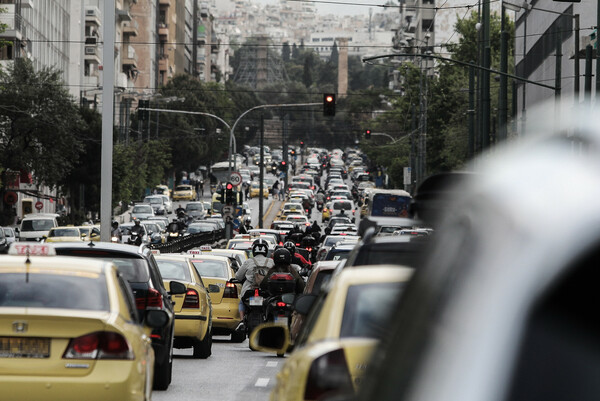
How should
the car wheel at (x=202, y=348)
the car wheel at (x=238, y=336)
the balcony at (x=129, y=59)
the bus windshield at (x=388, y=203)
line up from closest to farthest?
the car wheel at (x=202, y=348), the car wheel at (x=238, y=336), the bus windshield at (x=388, y=203), the balcony at (x=129, y=59)

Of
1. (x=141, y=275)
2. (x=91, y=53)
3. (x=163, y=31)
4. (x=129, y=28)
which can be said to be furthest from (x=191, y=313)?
(x=163, y=31)

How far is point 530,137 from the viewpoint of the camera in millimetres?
1820

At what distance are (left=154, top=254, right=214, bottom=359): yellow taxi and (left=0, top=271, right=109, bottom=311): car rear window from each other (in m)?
8.94

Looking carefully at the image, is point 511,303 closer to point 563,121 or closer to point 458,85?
point 563,121

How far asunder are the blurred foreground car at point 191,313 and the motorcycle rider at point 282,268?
1151mm

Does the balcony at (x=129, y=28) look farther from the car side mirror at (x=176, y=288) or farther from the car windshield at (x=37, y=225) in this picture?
the car side mirror at (x=176, y=288)

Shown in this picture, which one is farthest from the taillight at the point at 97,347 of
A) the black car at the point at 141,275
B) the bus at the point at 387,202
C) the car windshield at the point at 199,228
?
the car windshield at the point at 199,228

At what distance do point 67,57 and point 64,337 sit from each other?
3842 inches

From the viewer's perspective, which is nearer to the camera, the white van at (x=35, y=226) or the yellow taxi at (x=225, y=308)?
Result: the yellow taxi at (x=225, y=308)

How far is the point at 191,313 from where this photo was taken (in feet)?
62.3

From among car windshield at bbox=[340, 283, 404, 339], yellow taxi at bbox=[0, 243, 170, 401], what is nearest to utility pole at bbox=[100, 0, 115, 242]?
yellow taxi at bbox=[0, 243, 170, 401]

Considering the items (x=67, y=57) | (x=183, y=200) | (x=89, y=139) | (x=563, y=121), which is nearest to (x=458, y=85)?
(x=89, y=139)

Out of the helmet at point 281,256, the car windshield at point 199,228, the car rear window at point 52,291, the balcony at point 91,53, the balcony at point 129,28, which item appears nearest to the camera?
the car rear window at point 52,291

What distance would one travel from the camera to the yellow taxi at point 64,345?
9070 mm
